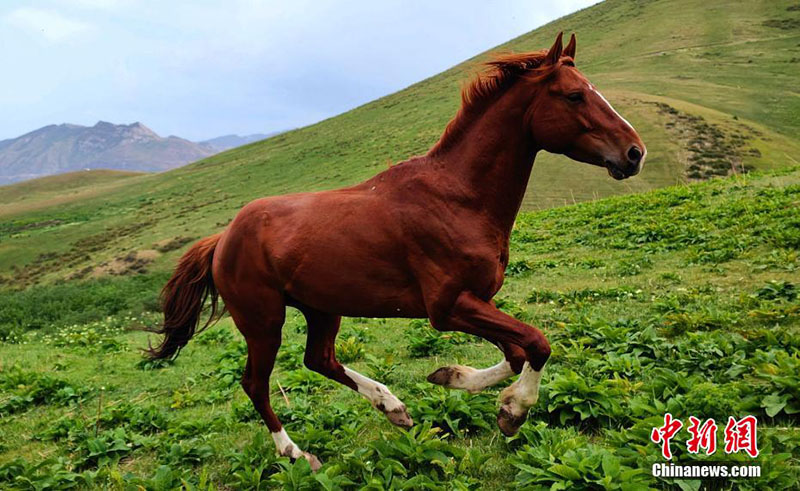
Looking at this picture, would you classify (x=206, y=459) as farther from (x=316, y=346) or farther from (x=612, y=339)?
(x=612, y=339)

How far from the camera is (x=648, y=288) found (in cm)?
873

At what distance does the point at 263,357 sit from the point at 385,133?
47.7 metres

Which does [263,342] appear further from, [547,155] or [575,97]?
[547,155]

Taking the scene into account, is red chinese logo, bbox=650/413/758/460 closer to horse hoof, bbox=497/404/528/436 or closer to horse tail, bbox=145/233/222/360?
horse hoof, bbox=497/404/528/436

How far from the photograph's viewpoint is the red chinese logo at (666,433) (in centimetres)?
357

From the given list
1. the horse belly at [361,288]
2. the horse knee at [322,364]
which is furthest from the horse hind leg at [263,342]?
the horse belly at [361,288]

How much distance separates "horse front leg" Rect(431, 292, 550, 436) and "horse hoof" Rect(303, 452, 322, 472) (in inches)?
63.7

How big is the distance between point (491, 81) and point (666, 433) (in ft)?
9.83

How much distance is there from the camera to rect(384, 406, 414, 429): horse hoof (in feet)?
15.3

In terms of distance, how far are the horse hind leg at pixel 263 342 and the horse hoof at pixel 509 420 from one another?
1948 mm

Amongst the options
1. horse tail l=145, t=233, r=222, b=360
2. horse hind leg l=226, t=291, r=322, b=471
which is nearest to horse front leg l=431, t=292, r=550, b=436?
horse hind leg l=226, t=291, r=322, b=471

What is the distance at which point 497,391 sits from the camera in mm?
5406

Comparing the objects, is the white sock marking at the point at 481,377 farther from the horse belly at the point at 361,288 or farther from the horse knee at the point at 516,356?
the horse belly at the point at 361,288

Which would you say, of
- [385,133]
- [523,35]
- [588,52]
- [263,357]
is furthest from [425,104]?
[263,357]
